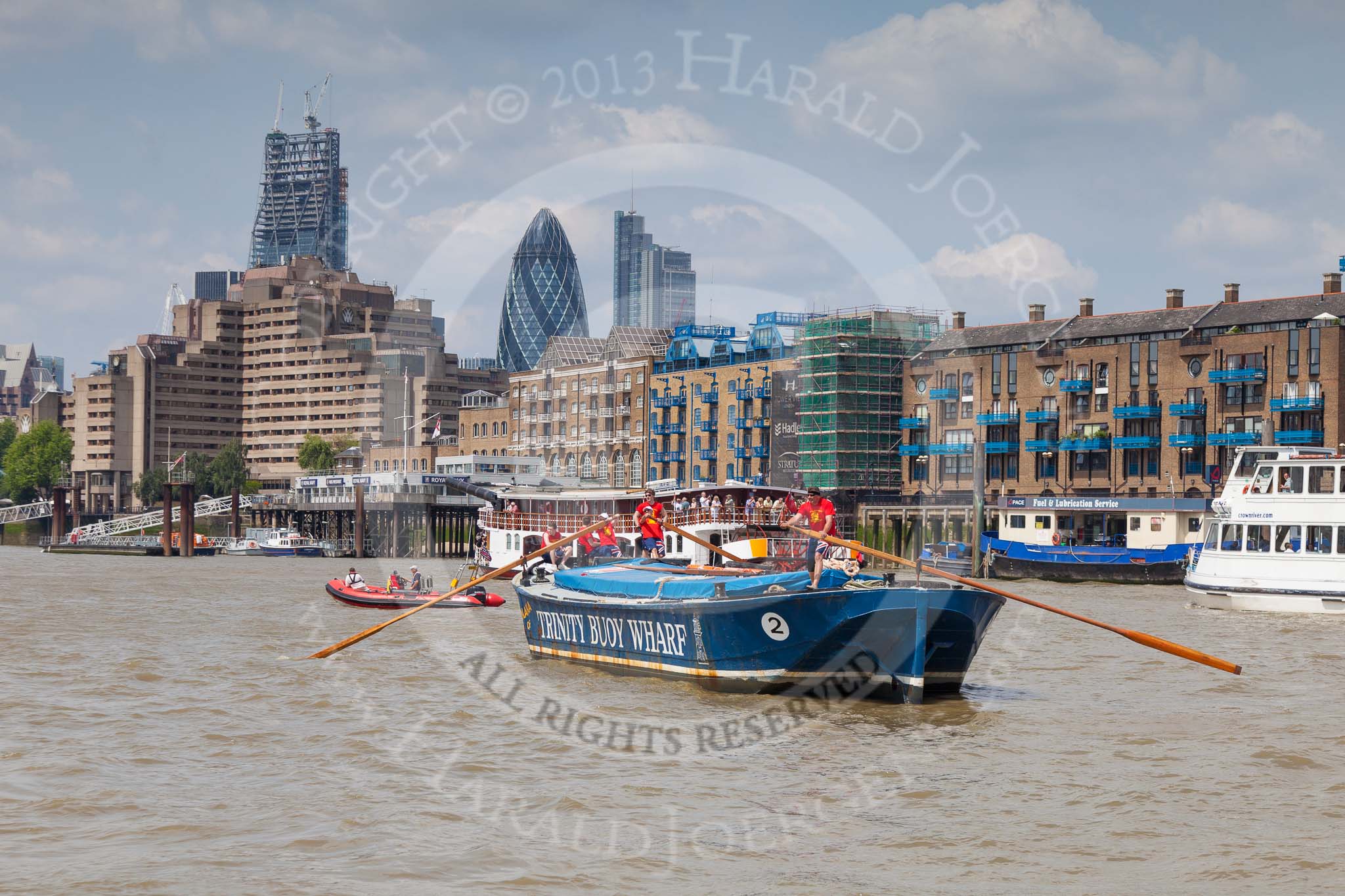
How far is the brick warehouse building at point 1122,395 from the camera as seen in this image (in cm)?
8019

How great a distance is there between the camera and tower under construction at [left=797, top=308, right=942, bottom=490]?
95500 mm

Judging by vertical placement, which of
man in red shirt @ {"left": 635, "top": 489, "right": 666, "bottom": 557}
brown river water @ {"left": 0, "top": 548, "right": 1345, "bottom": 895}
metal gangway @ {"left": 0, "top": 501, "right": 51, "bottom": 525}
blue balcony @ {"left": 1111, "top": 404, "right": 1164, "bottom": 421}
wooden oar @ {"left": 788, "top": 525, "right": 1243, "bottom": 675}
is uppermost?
blue balcony @ {"left": 1111, "top": 404, "right": 1164, "bottom": 421}

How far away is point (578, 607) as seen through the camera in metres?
29.7

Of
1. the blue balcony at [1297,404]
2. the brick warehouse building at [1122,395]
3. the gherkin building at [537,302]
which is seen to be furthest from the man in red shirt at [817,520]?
the gherkin building at [537,302]

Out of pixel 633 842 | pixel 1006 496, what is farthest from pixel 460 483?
pixel 633 842

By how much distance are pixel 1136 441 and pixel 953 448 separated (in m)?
12.1

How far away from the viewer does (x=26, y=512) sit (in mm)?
154750

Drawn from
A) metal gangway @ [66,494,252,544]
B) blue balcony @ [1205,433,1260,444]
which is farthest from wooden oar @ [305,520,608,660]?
metal gangway @ [66,494,252,544]

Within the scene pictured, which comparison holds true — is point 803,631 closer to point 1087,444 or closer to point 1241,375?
point 1241,375

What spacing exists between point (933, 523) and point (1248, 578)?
143 feet

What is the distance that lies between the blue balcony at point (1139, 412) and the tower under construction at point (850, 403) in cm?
1586

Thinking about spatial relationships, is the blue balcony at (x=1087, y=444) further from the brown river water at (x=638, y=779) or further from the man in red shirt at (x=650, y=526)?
the man in red shirt at (x=650, y=526)

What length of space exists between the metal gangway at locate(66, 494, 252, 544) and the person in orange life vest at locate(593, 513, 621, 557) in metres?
94.4

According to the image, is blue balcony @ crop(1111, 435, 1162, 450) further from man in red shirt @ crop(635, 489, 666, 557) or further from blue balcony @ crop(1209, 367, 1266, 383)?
man in red shirt @ crop(635, 489, 666, 557)
